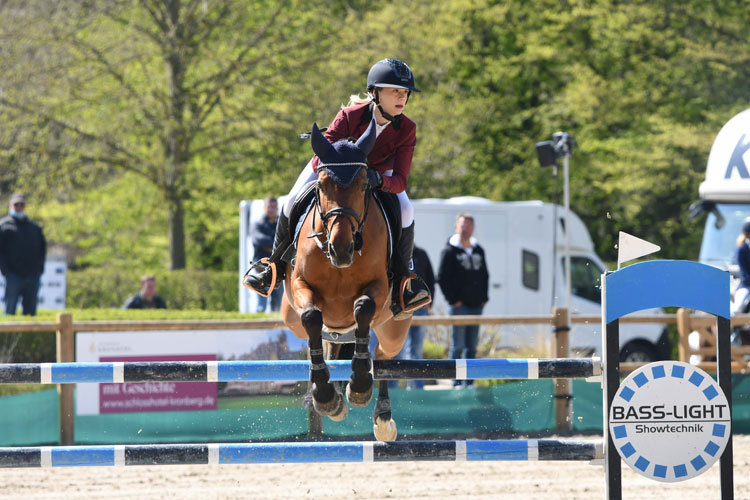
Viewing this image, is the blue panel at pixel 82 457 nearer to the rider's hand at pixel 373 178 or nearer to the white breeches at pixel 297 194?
the white breeches at pixel 297 194

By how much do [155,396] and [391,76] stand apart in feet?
16.8

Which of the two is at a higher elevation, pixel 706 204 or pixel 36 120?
pixel 36 120

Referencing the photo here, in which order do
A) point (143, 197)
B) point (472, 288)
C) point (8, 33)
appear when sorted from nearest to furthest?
point (472, 288) < point (8, 33) < point (143, 197)

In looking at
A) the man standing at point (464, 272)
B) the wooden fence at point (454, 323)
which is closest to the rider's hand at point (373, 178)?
the wooden fence at point (454, 323)

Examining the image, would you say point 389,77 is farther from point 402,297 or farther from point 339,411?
point 339,411

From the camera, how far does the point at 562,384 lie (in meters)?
10.4

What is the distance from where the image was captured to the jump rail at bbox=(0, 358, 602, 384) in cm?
545

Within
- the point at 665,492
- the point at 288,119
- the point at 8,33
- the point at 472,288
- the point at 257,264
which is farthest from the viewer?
the point at 288,119

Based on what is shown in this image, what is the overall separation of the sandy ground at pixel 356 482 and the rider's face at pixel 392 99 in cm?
271

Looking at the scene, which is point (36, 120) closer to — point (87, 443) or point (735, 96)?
point (87, 443)

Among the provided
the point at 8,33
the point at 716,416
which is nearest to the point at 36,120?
the point at 8,33

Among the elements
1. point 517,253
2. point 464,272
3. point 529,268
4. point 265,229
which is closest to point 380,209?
point 464,272

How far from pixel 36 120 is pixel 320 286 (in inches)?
543

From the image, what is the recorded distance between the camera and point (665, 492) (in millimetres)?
7379
